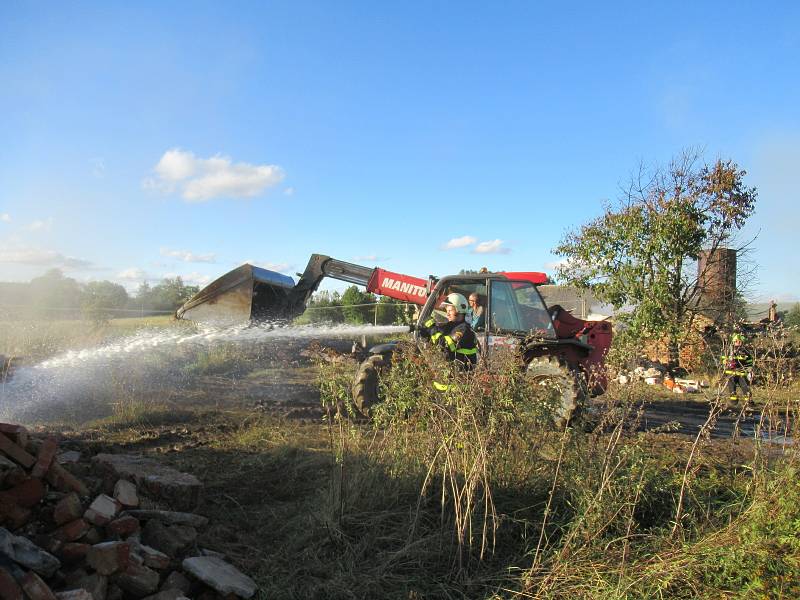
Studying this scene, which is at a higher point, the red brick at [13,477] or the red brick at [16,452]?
the red brick at [16,452]

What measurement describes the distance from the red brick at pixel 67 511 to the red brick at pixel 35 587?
2.20ft

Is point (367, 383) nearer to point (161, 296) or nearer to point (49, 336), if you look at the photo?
point (49, 336)

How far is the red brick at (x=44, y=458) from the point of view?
3.80 meters

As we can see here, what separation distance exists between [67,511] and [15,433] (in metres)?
0.69

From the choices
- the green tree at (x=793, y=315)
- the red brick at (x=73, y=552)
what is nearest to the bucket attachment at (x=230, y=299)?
the red brick at (x=73, y=552)

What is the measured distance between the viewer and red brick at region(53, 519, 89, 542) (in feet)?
11.5

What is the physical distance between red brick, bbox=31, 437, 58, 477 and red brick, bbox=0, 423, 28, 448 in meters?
0.12

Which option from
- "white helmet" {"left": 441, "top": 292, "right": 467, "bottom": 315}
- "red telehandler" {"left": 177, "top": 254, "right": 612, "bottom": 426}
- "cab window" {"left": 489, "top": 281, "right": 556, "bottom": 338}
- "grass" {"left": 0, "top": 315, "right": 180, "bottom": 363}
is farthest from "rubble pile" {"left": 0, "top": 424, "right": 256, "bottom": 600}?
"grass" {"left": 0, "top": 315, "right": 180, "bottom": 363}

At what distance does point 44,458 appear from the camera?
387 centimetres

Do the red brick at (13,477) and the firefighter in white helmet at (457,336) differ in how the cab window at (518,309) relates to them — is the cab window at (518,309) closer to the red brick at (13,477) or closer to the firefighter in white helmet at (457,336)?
the firefighter in white helmet at (457,336)

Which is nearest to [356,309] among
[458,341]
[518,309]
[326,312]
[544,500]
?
[326,312]

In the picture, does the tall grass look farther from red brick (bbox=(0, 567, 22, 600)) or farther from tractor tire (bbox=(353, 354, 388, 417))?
tractor tire (bbox=(353, 354, 388, 417))

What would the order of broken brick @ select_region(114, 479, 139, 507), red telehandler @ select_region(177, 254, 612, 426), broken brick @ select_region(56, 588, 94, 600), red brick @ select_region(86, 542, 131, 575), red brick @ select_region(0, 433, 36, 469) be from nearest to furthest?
broken brick @ select_region(56, 588, 94, 600)
red brick @ select_region(86, 542, 131, 575)
red brick @ select_region(0, 433, 36, 469)
broken brick @ select_region(114, 479, 139, 507)
red telehandler @ select_region(177, 254, 612, 426)

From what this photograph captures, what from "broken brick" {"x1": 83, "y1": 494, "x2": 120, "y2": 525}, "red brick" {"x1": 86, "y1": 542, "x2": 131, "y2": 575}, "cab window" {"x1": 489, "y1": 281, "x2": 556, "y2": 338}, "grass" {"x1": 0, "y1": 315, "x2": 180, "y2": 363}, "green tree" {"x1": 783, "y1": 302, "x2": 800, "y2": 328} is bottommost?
"red brick" {"x1": 86, "y1": 542, "x2": 131, "y2": 575}
